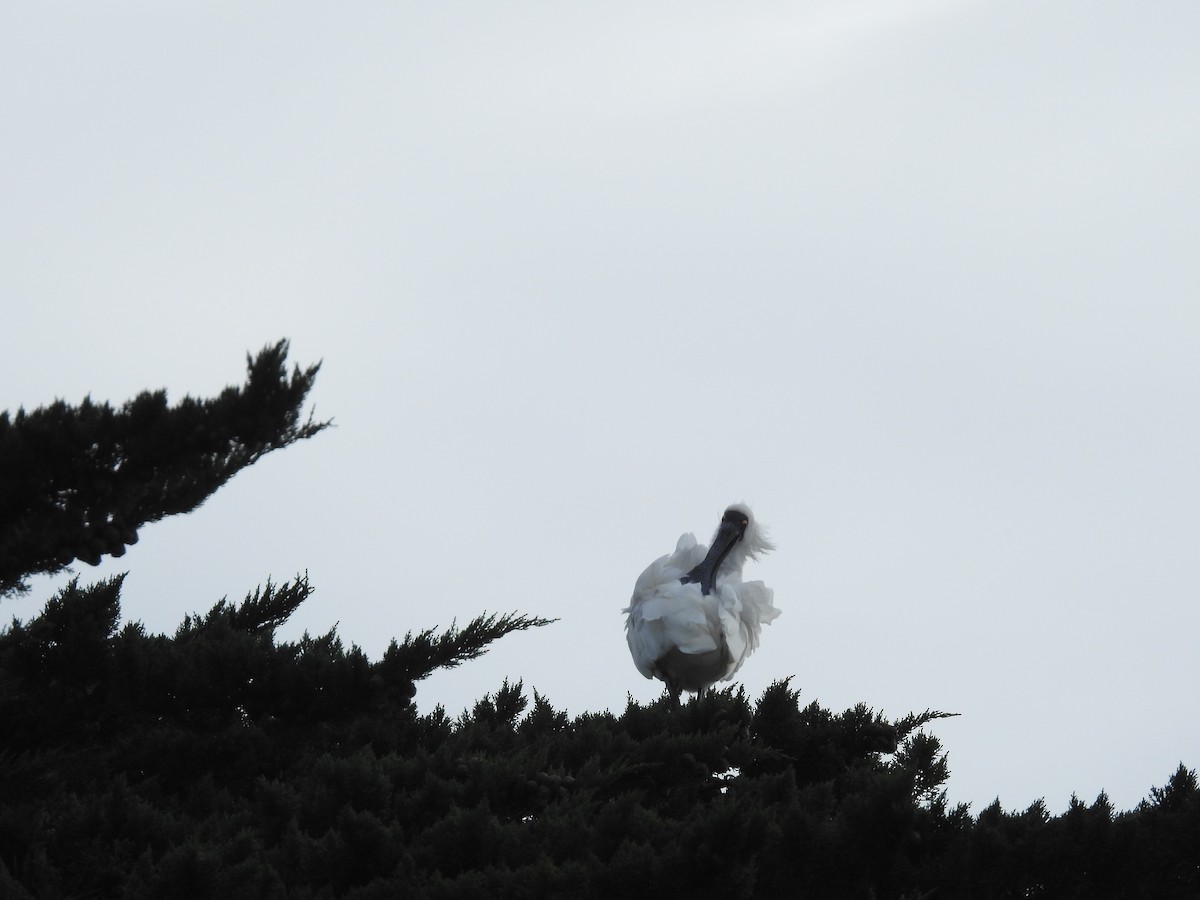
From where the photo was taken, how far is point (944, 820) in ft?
27.0

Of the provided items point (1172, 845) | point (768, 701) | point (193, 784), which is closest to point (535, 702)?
point (768, 701)

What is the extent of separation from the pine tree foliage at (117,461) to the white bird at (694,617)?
7.19 metres

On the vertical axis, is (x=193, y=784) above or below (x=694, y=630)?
below

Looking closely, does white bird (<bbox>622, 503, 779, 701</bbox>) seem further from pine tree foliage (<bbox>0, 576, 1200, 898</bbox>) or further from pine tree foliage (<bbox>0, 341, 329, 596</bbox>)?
pine tree foliage (<bbox>0, 341, 329, 596</bbox>)

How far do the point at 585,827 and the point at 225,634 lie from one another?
4.19 meters

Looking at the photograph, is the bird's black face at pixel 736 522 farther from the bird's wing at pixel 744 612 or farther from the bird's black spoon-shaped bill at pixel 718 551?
the bird's wing at pixel 744 612

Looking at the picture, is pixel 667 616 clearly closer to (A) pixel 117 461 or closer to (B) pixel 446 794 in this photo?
(B) pixel 446 794

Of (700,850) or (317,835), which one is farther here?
(317,835)

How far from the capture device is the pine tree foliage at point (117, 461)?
20.9 ft

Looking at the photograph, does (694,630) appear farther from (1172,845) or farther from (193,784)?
(1172,845)

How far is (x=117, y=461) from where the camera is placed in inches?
258

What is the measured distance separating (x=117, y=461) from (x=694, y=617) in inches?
287

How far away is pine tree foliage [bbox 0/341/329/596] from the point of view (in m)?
6.36

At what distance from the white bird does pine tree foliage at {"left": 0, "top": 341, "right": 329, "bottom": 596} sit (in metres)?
7.19
